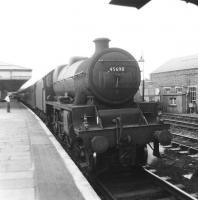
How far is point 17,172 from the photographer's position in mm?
5758

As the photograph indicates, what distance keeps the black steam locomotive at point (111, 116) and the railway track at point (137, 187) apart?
11.6 inches

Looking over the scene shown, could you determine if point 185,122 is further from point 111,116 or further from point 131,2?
point 131,2

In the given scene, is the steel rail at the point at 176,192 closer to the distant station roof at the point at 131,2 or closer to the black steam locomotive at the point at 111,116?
the black steam locomotive at the point at 111,116

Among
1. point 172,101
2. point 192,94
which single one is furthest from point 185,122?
point 172,101

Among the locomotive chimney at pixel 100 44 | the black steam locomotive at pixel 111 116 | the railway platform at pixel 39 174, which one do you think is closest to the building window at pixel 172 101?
the railway platform at pixel 39 174

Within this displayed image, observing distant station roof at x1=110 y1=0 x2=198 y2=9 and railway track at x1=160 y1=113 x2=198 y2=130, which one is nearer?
distant station roof at x1=110 y1=0 x2=198 y2=9

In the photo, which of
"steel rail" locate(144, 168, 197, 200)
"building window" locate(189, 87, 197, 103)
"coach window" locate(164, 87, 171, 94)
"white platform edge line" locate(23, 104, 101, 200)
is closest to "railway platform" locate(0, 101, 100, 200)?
"white platform edge line" locate(23, 104, 101, 200)

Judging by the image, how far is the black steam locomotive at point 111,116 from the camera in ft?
21.2

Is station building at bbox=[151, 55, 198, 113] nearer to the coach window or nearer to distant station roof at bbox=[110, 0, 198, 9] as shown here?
the coach window

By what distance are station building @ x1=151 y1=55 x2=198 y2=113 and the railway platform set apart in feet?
57.6

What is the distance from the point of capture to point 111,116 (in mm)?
6879

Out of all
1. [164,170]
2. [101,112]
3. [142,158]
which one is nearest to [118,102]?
[101,112]

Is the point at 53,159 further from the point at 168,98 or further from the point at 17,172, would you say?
the point at 168,98

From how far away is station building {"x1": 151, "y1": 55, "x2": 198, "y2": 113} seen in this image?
24.4 m
